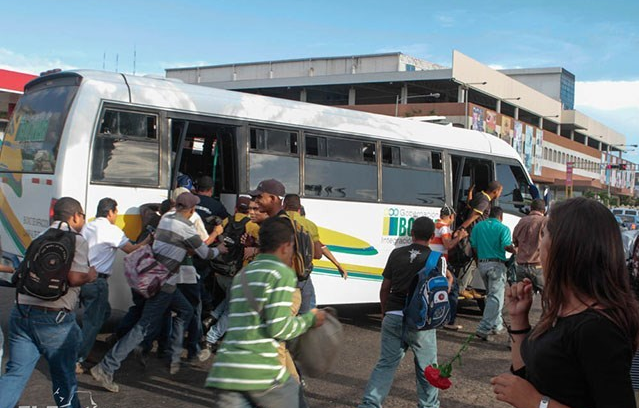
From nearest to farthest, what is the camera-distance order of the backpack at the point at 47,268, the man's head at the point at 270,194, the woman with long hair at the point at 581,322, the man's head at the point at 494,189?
the woman with long hair at the point at 581,322 < the backpack at the point at 47,268 < the man's head at the point at 270,194 < the man's head at the point at 494,189

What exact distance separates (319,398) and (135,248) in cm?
245

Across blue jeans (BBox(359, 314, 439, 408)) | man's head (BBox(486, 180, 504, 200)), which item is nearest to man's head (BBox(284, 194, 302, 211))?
blue jeans (BBox(359, 314, 439, 408))

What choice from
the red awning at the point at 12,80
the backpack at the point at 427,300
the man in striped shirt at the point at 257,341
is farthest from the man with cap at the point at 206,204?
the red awning at the point at 12,80

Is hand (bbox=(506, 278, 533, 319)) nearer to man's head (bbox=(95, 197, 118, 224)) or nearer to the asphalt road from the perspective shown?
the asphalt road

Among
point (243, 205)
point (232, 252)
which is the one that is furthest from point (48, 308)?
point (243, 205)

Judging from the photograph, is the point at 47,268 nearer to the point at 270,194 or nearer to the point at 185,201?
the point at 270,194

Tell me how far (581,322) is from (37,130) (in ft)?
23.4

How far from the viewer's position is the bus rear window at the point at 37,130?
279 inches

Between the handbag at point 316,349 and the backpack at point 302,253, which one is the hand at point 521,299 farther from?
the backpack at point 302,253

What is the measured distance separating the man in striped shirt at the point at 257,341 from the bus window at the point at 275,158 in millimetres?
4899

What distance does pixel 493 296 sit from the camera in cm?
852

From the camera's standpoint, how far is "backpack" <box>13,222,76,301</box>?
4156 mm

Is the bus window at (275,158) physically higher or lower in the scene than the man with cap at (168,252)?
higher

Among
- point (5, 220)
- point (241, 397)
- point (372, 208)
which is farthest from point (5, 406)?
point (372, 208)
